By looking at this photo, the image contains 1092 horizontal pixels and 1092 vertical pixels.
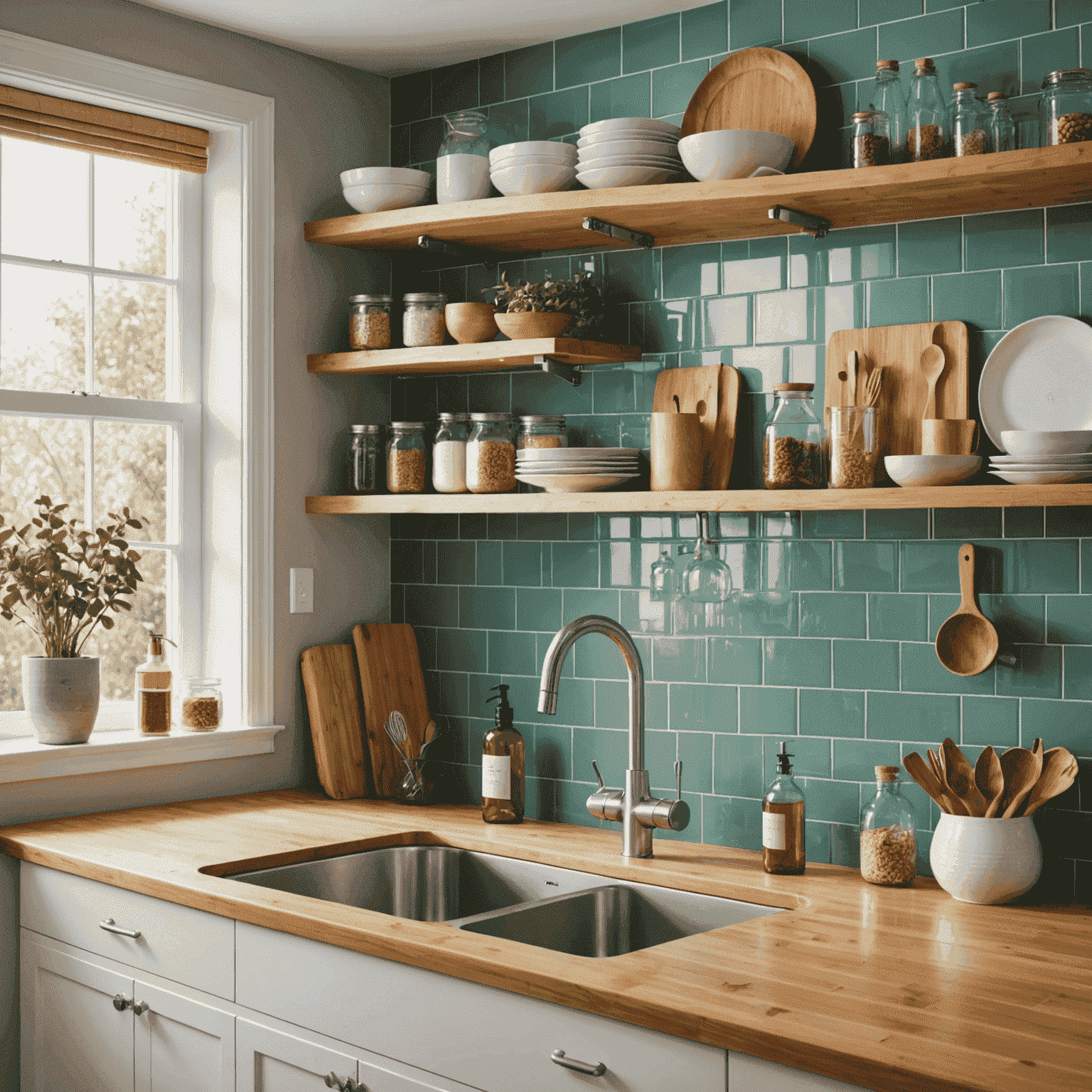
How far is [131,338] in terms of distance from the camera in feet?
10.1

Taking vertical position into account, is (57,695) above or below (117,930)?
above

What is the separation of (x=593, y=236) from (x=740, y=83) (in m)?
0.44

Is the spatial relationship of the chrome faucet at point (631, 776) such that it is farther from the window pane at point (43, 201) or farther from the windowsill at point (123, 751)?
the window pane at point (43, 201)

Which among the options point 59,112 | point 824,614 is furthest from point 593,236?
point 59,112

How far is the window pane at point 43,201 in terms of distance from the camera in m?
2.86

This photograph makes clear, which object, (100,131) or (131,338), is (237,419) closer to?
(131,338)

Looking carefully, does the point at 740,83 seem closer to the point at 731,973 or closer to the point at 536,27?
the point at 536,27

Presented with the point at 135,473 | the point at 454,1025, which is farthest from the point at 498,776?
the point at 135,473

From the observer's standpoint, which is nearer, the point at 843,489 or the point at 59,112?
the point at 843,489

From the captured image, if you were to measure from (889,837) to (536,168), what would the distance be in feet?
5.03

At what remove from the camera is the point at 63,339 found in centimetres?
293

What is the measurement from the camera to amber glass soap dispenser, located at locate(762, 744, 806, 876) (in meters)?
2.40

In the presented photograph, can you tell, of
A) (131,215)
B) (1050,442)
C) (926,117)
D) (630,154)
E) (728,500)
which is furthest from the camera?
(131,215)

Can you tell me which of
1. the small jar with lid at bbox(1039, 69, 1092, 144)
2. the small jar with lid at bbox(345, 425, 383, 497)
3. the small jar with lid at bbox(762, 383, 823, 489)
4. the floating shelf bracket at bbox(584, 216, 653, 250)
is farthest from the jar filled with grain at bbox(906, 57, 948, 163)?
the small jar with lid at bbox(345, 425, 383, 497)
